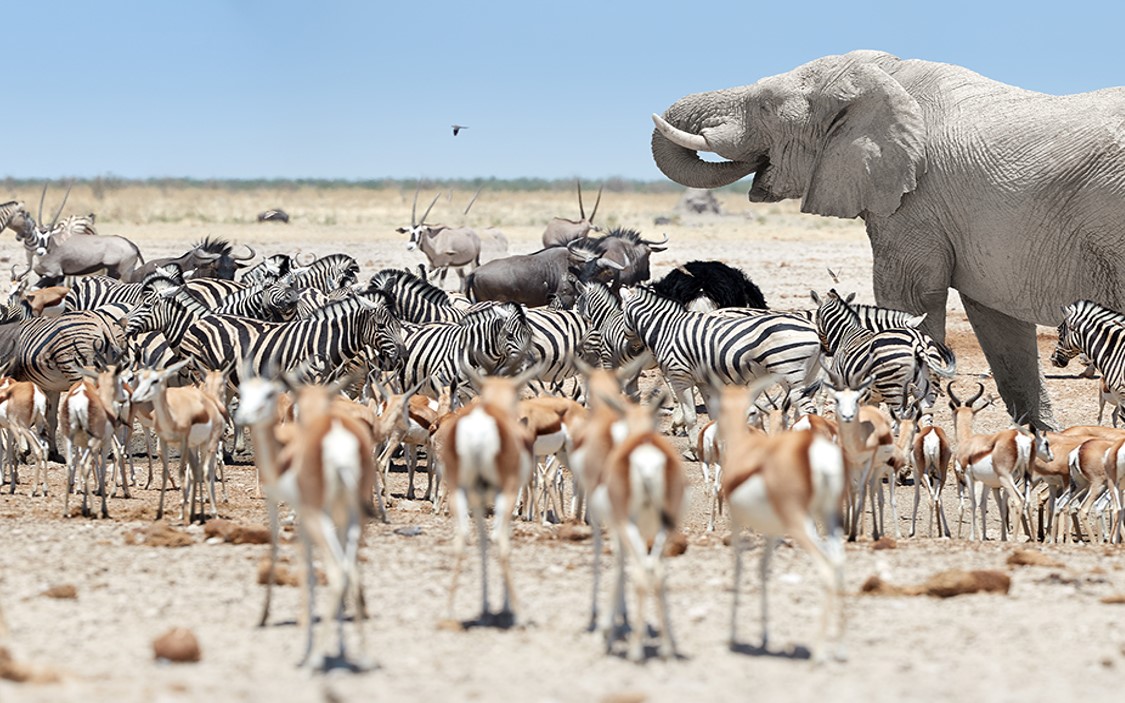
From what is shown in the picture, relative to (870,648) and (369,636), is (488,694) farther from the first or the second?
(870,648)

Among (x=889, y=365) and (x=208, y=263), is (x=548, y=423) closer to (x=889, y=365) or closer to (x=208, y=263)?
(x=889, y=365)

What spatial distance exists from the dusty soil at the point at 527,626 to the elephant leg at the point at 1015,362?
5.59 metres

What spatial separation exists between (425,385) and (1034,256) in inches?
227

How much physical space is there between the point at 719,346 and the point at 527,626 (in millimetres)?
7031

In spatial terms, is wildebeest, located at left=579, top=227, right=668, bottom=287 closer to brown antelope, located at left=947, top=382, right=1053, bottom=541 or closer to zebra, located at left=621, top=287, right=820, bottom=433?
zebra, located at left=621, top=287, right=820, bottom=433

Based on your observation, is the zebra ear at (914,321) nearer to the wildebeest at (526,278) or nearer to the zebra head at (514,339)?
the zebra head at (514,339)

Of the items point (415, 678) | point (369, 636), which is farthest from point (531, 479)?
point (415, 678)

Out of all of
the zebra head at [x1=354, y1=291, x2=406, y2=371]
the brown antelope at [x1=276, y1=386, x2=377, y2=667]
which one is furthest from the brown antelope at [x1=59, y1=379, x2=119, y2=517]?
the brown antelope at [x1=276, y1=386, x2=377, y2=667]

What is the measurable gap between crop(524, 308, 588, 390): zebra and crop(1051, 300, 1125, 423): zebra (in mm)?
4671

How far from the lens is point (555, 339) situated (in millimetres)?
Answer: 15812

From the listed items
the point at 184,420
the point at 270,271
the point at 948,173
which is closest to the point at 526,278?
the point at 270,271

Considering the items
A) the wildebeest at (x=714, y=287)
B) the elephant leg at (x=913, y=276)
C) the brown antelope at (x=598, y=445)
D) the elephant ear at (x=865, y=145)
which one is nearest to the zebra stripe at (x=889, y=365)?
the elephant leg at (x=913, y=276)

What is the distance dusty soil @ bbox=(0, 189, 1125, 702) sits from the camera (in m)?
6.38

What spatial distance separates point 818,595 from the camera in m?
8.38
